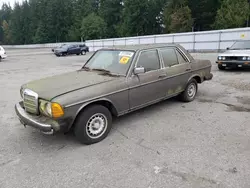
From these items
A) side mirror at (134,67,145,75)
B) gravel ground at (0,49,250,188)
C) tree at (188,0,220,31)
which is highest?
tree at (188,0,220,31)

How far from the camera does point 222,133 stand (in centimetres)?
373

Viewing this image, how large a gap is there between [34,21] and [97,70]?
298 feet

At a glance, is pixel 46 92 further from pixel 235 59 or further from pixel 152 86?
pixel 235 59

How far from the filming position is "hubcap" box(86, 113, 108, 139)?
11.4 feet

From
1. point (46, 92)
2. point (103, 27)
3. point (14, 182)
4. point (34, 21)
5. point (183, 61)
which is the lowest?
point (14, 182)

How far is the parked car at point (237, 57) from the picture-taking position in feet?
29.2

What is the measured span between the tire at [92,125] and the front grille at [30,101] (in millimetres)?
760

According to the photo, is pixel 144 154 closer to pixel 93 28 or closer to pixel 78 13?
pixel 93 28

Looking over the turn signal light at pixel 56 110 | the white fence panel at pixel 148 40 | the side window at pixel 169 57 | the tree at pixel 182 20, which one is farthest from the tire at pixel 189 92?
the tree at pixel 182 20

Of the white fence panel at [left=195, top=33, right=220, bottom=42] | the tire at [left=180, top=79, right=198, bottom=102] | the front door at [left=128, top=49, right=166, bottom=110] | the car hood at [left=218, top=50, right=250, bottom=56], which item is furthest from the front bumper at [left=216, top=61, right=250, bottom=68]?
the white fence panel at [left=195, top=33, right=220, bottom=42]

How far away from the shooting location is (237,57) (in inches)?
359

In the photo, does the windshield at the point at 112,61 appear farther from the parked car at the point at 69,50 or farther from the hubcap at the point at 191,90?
the parked car at the point at 69,50

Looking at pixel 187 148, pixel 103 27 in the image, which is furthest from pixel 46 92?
pixel 103 27

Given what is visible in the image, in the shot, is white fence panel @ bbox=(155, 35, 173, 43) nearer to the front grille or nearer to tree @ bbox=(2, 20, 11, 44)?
the front grille
